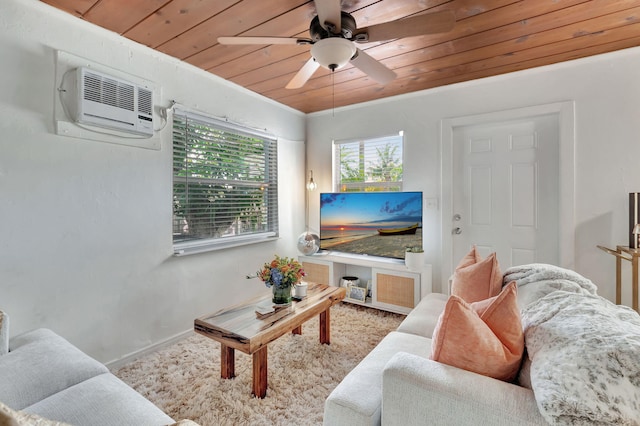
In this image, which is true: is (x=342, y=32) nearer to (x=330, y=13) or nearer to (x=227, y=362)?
(x=330, y=13)

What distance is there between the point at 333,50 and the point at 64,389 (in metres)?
1.97

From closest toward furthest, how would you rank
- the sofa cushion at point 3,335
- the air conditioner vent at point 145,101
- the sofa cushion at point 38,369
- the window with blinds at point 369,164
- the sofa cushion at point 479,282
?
the sofa cushion at point 38,369, the sofa cushion at point 3,335, the sofa cushion at point 479,282, the air conditioner vent at point 145,101, the window with blinds at point 369,164

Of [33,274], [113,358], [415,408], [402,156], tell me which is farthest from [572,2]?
[113,358]

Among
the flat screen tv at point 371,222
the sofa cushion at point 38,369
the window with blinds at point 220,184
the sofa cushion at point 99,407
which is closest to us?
the sofa cushion at point 99,407

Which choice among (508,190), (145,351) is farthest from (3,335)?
(508,190)

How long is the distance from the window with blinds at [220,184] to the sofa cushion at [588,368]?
2.45 meters

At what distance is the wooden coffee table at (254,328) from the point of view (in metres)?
1.63

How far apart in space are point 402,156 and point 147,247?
2.61m

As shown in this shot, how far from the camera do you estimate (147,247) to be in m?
2.27

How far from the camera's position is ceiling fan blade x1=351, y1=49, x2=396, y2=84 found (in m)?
1.77

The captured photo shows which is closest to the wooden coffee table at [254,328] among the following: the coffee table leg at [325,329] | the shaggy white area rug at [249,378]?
the shaggy white area rug at [249,378]

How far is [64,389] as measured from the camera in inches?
46.2

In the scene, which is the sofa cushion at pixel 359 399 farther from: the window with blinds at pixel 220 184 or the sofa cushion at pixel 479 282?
the window with blinds at pixel 220 184

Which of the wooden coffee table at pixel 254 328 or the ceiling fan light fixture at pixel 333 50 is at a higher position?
the ceiling fan light fixture at pixel 333 50
